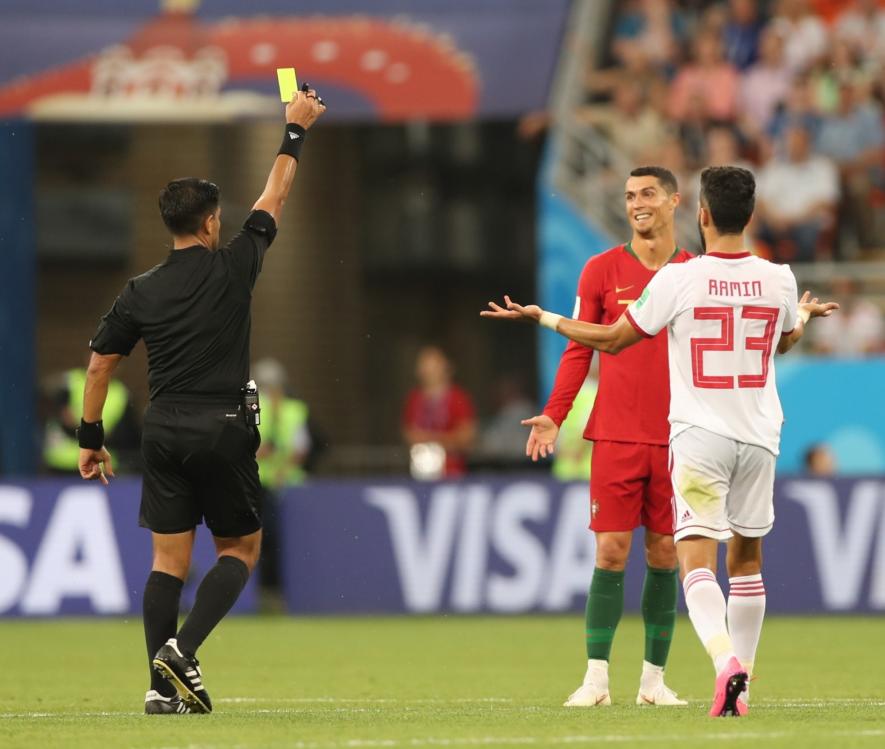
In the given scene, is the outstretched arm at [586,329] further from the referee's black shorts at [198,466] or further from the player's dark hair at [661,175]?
the referee's black shorts at [198,466]

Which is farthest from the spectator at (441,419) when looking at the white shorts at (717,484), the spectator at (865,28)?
the white shorts at (717,484)

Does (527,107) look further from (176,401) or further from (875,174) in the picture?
(176,401)

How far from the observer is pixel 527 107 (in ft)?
61.7

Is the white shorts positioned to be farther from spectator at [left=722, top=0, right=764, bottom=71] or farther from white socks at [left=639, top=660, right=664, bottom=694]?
spectator at [left=722, top=0, right=764, bottom=71]

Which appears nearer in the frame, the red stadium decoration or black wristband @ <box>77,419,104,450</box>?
black wristband @ <box>77,419,104,450</box>

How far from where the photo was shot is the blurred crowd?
18578mm

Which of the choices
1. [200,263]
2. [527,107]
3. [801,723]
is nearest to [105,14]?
[527,107]

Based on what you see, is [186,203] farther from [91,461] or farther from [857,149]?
[857,149]

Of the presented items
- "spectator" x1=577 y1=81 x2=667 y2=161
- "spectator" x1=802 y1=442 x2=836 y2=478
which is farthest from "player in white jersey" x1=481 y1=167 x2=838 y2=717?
"spectator" x1=577 y1=81 x2=667 y2=161

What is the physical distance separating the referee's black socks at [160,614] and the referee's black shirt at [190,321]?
0.79m

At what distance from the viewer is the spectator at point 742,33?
20047 millimetres

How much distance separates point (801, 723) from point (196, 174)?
16.8 metres

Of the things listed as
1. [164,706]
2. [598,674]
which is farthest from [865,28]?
→ [164,706]

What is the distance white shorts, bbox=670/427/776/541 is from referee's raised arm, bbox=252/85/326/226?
6.56 ft
